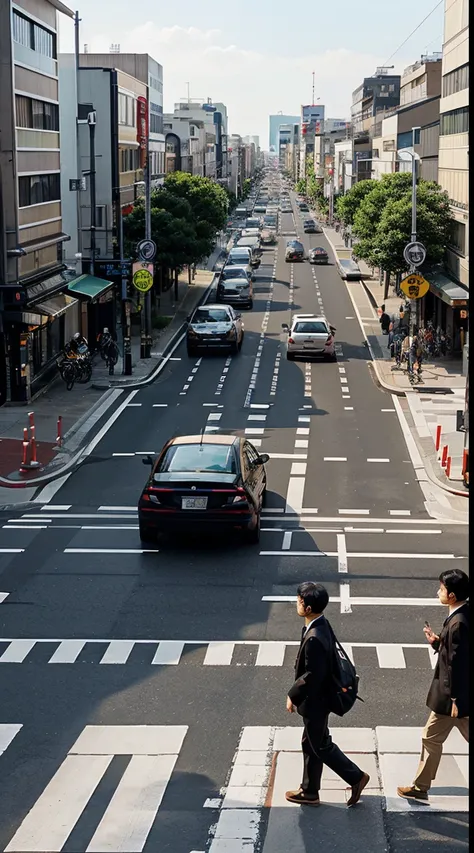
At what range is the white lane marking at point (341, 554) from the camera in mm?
16969

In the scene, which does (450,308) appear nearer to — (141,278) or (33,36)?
(141,278)

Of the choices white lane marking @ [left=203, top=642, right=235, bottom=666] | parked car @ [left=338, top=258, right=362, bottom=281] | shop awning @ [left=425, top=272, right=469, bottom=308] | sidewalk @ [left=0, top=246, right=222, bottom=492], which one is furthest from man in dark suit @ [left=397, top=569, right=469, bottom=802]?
parked car @ [left=338, top=258, right=362, bottom=281]

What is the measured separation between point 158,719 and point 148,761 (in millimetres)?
1097

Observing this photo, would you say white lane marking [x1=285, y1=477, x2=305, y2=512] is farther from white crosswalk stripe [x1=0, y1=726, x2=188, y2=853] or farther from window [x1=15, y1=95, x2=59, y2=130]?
window [x1=15, y1=95, x2=59, y2=130]

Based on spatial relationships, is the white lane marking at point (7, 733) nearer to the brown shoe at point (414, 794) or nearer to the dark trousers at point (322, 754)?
the dark trousers at point (322, 754)

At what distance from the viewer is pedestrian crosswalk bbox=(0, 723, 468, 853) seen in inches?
A: 332

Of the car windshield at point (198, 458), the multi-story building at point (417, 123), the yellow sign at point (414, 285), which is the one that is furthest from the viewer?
the multi-story building at point (417, 123)

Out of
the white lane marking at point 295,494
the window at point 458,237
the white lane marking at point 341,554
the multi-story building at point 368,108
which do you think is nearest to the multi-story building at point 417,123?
the multi-story building at point 368,108

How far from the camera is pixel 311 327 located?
43.3 metres

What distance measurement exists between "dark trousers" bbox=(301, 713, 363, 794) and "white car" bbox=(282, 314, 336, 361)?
112ft

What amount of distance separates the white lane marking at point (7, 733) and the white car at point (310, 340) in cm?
3228

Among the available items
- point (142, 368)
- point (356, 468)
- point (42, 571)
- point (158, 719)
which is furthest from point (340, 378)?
point (158, 719)

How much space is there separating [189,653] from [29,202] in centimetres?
2549

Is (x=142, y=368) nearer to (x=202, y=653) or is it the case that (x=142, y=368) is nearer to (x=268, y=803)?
(x=202, y=653)
